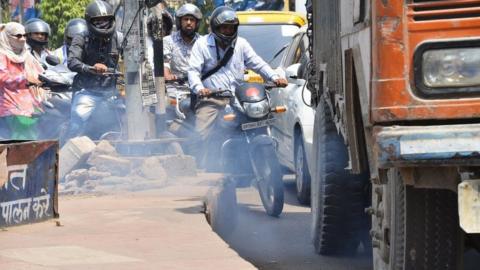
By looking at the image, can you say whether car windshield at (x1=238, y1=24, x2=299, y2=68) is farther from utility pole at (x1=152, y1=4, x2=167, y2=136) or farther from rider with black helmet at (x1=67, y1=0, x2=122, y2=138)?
rider with black helmet at (x1=67, y1=0, x2=122, y2=138)

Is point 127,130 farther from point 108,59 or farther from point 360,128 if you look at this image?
point 360,128

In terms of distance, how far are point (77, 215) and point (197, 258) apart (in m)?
2.19

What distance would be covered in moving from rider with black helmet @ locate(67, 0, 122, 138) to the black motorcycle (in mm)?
2468

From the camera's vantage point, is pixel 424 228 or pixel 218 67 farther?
pixel 218 67

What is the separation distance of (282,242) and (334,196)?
1.37 m

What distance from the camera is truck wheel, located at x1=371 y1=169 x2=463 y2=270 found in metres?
5.16

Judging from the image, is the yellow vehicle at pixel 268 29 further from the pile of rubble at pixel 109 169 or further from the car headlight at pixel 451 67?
the car headlight at pixel 451 67

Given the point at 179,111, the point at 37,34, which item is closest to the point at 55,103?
the point at 37,34

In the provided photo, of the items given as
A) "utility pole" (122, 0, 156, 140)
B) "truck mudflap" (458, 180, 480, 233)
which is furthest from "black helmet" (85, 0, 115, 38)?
"truck mudflap" (458, 180, 480, 233)

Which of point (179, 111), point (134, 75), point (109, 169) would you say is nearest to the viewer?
point (109, 169)

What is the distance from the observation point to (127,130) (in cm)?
1276

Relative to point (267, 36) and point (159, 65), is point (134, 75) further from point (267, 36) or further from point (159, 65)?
point (267, 36)

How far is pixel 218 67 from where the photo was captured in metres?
11.5

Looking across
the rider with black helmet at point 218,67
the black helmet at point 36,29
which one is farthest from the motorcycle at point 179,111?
the black helmet at point 36,29
